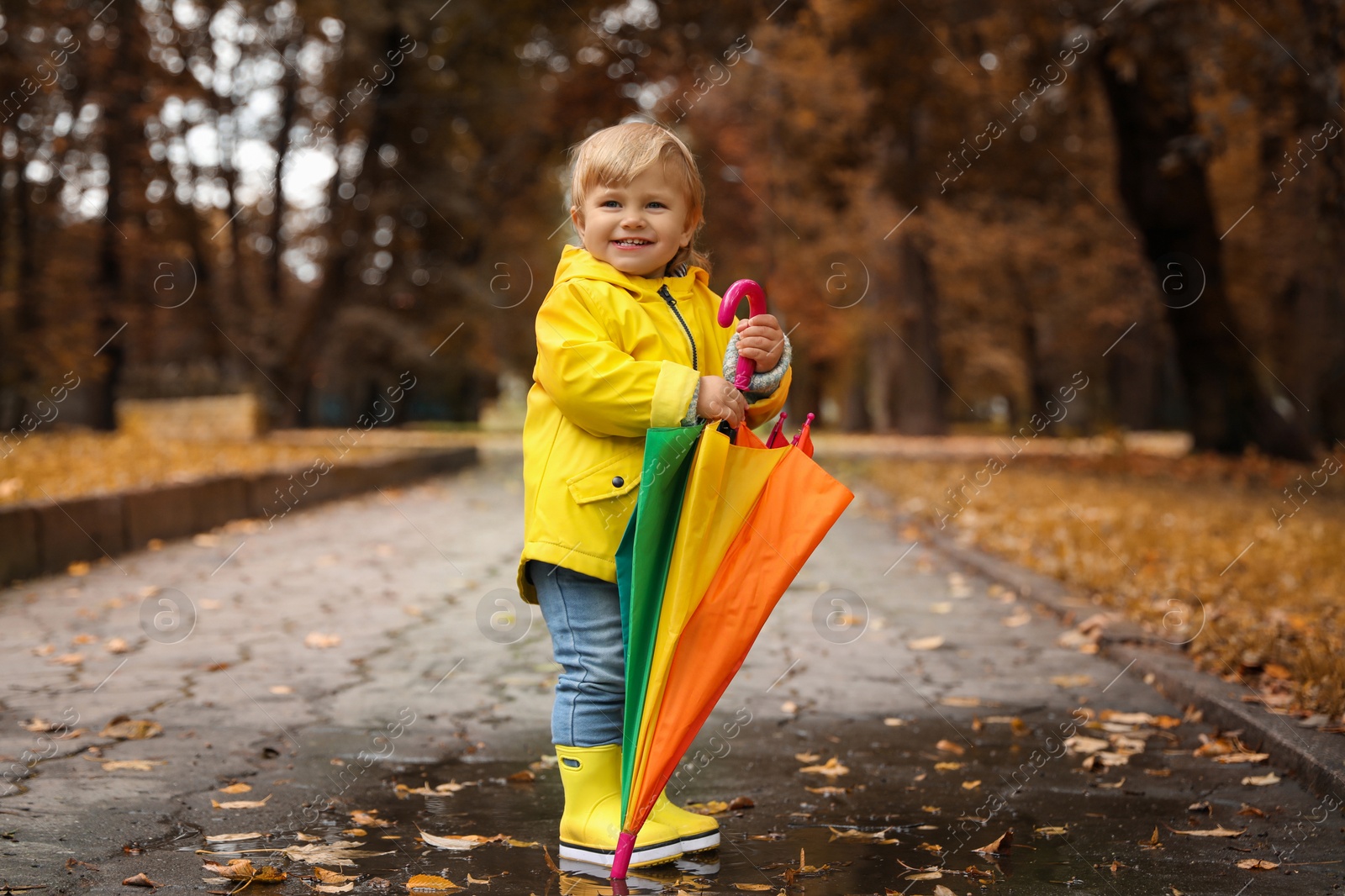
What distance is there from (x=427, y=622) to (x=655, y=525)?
14.1ft

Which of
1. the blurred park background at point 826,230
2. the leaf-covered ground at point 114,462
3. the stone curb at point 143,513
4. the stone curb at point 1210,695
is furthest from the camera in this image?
the blurred park background at point 826,230

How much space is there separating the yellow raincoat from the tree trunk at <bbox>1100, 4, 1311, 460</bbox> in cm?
1518

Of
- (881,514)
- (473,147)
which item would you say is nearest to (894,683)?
(881,514)

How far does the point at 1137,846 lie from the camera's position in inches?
136

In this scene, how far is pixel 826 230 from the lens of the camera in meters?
34.8

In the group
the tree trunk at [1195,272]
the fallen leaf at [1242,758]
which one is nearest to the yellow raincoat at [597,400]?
the fallen leaf at [1242,758]

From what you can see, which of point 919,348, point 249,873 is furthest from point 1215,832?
point 919,348

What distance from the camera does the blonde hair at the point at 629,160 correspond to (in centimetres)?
312

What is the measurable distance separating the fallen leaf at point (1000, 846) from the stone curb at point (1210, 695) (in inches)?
41.2

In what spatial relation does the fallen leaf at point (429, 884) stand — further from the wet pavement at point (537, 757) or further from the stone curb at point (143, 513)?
the stone curb at point (143, 513)

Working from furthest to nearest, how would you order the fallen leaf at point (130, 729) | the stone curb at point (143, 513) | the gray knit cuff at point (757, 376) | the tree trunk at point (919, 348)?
the tree trunk at point (919, 348)
the stone curb at point (143, 513)
the fallen leaf at point (130, 729)
the gray knit cuff at point (757, 376)

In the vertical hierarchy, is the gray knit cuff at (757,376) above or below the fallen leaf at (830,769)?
above

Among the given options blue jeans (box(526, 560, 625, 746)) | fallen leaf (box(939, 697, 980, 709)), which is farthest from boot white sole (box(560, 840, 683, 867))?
fallen leaf (box(939, 697, 980, 709))

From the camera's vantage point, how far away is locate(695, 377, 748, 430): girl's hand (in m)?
2.99
